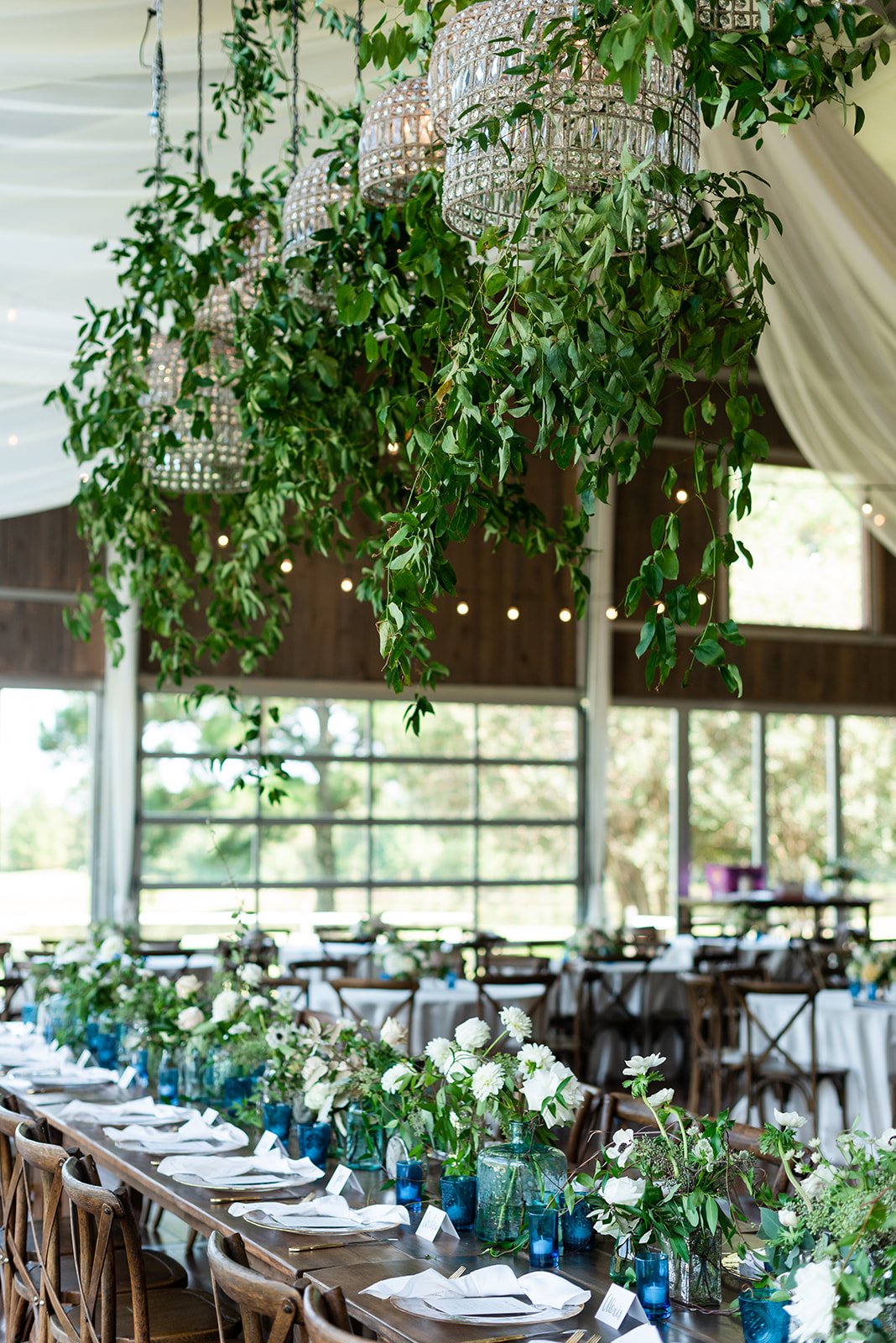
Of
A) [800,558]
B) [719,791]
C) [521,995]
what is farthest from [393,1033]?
[800,558]

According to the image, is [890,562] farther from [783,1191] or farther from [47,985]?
[783,1191]

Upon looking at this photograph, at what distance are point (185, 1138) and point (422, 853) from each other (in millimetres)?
8432

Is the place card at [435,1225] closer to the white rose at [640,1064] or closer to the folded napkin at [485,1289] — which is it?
the folded napkin at [485,1289]

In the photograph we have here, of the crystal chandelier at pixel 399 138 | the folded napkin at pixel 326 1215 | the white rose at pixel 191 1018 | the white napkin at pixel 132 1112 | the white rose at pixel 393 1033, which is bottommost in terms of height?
the white napkin at pixel 132 1112

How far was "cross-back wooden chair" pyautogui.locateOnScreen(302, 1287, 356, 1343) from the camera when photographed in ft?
6.83

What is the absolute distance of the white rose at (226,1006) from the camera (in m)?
4.38

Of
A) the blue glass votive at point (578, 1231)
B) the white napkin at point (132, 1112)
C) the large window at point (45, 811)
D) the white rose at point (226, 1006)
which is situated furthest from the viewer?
the large window at point (45, 811)

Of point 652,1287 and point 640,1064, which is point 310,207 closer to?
point 640,1064

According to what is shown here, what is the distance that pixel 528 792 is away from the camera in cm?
1272

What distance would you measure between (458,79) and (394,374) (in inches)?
50.8

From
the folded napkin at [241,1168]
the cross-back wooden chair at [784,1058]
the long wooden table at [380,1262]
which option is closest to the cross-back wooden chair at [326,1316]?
the long wooden table at [380,1262]

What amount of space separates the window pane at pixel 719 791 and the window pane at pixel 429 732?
2213 mm

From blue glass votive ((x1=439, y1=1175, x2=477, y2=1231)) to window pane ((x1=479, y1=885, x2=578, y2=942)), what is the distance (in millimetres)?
9401

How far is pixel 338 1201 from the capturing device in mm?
3227
